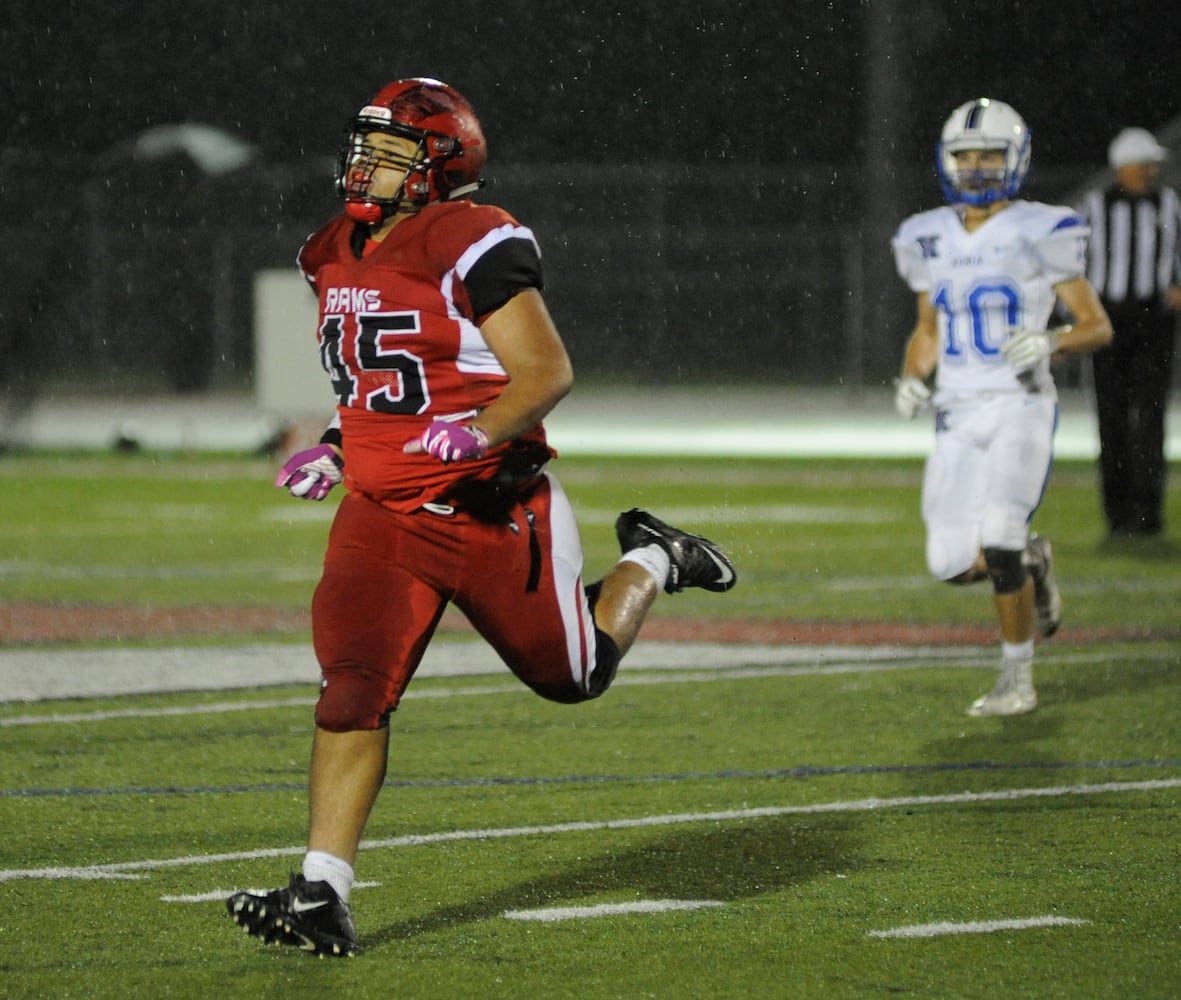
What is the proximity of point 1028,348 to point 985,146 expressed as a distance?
2.12 feet

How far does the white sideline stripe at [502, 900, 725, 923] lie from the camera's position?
182 inches

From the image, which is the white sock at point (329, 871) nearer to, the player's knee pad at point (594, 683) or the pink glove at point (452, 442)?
the player's knee pad at point (594, 683)

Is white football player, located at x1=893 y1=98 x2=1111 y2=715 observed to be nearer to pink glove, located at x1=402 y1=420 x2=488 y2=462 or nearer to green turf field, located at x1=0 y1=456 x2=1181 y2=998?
green turf field, located at x1=0 y1=456 x2=1181 y2=998

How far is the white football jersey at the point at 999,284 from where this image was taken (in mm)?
7180

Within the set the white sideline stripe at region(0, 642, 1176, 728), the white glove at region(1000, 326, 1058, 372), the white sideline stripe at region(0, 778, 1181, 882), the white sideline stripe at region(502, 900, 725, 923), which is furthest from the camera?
the white sideline stripe at region(0, 642, 1176, 728)

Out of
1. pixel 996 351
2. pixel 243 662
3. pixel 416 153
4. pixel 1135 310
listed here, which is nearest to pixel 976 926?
pixel 416 153

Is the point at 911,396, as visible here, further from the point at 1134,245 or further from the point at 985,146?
the point at 1134,245

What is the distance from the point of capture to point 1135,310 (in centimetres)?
1217

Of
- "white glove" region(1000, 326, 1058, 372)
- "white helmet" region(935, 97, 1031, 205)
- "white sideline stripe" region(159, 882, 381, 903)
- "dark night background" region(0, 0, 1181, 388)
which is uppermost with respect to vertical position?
"white helmet" region(935, 97, 1031, 205)

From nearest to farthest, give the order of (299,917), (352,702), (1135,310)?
(299,917)
(352,702)
(1135,310)

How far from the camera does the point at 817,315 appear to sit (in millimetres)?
27688

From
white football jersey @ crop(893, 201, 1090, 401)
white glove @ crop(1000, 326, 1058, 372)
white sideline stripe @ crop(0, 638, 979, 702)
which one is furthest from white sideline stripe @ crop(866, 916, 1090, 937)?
white sideline stripe @ crop(0, 638, 979, 702)

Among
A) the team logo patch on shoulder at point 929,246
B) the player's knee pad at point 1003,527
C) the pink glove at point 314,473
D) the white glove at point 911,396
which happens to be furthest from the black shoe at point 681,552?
the team logo patch on shoulder at point 929,246

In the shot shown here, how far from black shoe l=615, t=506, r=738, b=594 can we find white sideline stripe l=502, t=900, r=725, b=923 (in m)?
0.89
